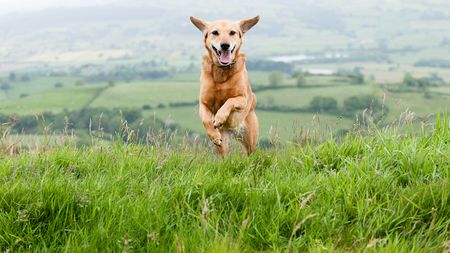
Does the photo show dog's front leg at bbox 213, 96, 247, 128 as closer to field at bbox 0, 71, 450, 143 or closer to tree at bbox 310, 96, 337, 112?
field at bbox 0, 71, 450, 143

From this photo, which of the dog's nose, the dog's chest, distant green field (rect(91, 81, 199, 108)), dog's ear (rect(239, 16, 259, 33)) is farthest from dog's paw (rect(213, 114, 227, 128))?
distant green field (rect(91, 81, 199, 108))

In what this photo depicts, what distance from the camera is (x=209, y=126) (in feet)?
20.4

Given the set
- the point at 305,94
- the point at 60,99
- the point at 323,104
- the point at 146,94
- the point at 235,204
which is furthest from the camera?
the point at 146,94

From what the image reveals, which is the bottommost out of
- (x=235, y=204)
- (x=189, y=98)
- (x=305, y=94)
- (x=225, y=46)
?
(x=189, y=98)

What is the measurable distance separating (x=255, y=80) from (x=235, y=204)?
73.4m

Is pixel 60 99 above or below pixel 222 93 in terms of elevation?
below

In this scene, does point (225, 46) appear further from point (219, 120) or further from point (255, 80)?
point (255, 80)

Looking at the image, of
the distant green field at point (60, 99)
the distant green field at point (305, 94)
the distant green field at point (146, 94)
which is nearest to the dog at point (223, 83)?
the distant green field at point (305, 94)

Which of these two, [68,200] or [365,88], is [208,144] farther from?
[365,88]

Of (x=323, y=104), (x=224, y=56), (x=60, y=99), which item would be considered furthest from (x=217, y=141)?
(x=60, y=99)

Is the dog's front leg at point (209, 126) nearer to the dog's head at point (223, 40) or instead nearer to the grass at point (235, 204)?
the dog's head at point (223, 40)

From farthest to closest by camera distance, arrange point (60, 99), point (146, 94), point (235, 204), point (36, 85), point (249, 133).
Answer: point (36, 85) < point (146, 94) < point (60, 99) < point (249, 133) < point (235, 204)

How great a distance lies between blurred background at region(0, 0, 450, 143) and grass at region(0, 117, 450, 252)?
0.97 m

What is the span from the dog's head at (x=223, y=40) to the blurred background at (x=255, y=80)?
3.13 ft
